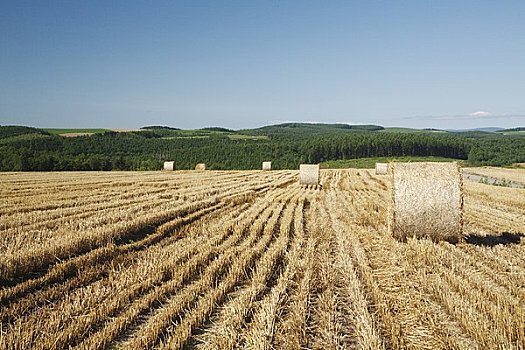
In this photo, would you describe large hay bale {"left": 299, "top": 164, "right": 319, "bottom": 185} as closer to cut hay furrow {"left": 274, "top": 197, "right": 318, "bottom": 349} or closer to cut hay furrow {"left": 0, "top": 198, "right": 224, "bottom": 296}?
→ cut hay furrow {"left": 0, "top": 198, "right": 224, "bottom": 296}

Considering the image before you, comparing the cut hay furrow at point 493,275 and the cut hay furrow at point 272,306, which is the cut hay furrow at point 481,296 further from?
the cut hay furrow at point 272,306

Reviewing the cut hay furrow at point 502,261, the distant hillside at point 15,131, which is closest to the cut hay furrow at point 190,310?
the cut hay furrow at point 502,261

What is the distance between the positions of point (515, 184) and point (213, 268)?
143 ft

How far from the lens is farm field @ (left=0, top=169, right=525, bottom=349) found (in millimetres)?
4875

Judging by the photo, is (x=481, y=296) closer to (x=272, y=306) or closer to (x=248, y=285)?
(x=272, y=306)

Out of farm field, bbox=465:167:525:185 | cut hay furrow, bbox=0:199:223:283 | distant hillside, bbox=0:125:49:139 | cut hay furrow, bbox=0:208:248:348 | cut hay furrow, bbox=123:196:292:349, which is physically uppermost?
distant hillside, bbox=0:125:49:139

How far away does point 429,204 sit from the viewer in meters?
10.1

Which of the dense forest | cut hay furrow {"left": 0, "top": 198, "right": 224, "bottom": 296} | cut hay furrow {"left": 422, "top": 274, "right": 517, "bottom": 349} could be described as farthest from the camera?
the dense forest

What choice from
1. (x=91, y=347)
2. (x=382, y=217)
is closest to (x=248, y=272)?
(x=91, y=347)

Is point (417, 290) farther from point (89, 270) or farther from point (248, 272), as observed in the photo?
point (89, 270)

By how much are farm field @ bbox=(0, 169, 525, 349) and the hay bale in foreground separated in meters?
0.44

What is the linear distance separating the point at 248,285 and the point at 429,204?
209 inches

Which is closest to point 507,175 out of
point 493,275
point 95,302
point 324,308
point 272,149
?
point 272,149

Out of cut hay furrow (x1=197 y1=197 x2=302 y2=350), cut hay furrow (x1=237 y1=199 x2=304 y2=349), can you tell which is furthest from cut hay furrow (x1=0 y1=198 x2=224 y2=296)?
cut hay furrow (x1=237 y1=199 x2=304 y2=349)
